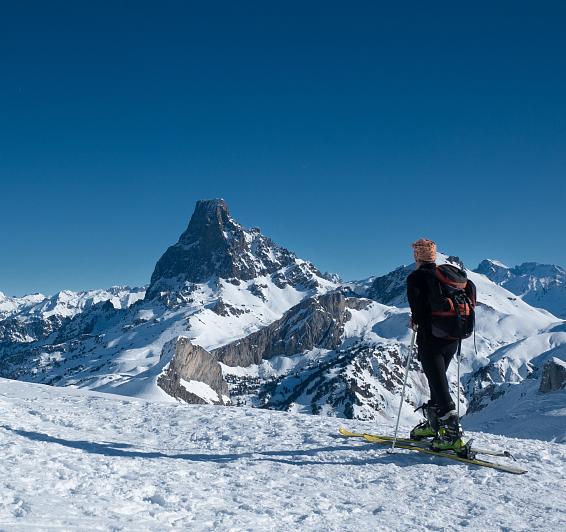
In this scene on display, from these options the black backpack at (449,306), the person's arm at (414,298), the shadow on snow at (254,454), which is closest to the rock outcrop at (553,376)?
the shadow on snow at (254,454)

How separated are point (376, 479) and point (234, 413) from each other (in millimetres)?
6497

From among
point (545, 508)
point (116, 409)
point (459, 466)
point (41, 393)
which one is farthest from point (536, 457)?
point (41, 393)

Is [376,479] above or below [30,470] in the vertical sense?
below

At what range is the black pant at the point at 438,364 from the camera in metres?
10.1

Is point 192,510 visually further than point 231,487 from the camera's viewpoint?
No

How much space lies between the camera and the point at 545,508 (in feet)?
25.2

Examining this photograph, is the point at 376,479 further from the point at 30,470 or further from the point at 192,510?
the point at 30,470

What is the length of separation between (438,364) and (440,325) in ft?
2.58

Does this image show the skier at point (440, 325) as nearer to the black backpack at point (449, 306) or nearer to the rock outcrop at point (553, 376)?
the black backpack at point (449, 306)

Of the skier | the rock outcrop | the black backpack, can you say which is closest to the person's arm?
the skier

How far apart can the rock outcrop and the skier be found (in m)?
136

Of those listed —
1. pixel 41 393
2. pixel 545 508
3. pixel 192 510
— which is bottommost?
pixel 545 508

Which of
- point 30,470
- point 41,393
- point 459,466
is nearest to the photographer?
point 30,470

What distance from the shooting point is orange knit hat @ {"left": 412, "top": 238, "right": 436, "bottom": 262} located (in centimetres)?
1047
